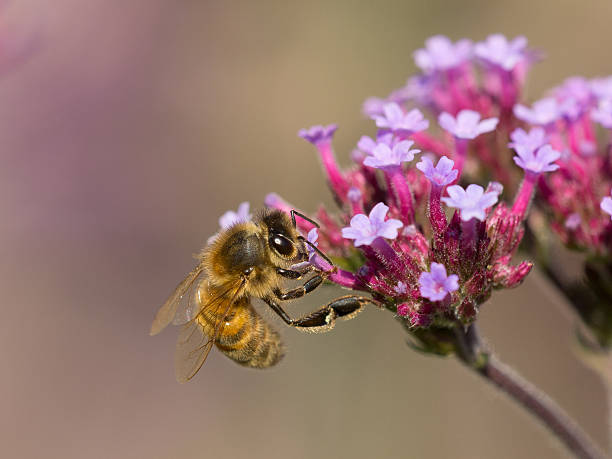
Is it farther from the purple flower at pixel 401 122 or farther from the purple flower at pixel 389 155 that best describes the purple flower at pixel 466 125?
the purple flower at pixel 389 155

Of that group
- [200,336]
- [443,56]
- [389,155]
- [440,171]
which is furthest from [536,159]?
[200,336]

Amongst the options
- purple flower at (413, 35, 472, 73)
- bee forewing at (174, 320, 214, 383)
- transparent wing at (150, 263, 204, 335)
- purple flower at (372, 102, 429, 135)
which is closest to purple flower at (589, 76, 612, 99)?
purple flower at (413, 35, 472, 73)

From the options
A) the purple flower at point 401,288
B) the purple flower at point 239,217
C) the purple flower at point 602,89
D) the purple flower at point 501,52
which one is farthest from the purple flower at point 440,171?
the purple flower at point 602,89

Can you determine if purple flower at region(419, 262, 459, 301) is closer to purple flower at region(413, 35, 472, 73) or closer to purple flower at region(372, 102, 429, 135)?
purple flower at region(372, 102, 429, 135)

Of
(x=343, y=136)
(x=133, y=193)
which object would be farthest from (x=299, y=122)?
(x=133, y=193)

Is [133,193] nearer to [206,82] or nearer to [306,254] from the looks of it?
[206,82]

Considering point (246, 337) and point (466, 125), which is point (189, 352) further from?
point (466, 125)
